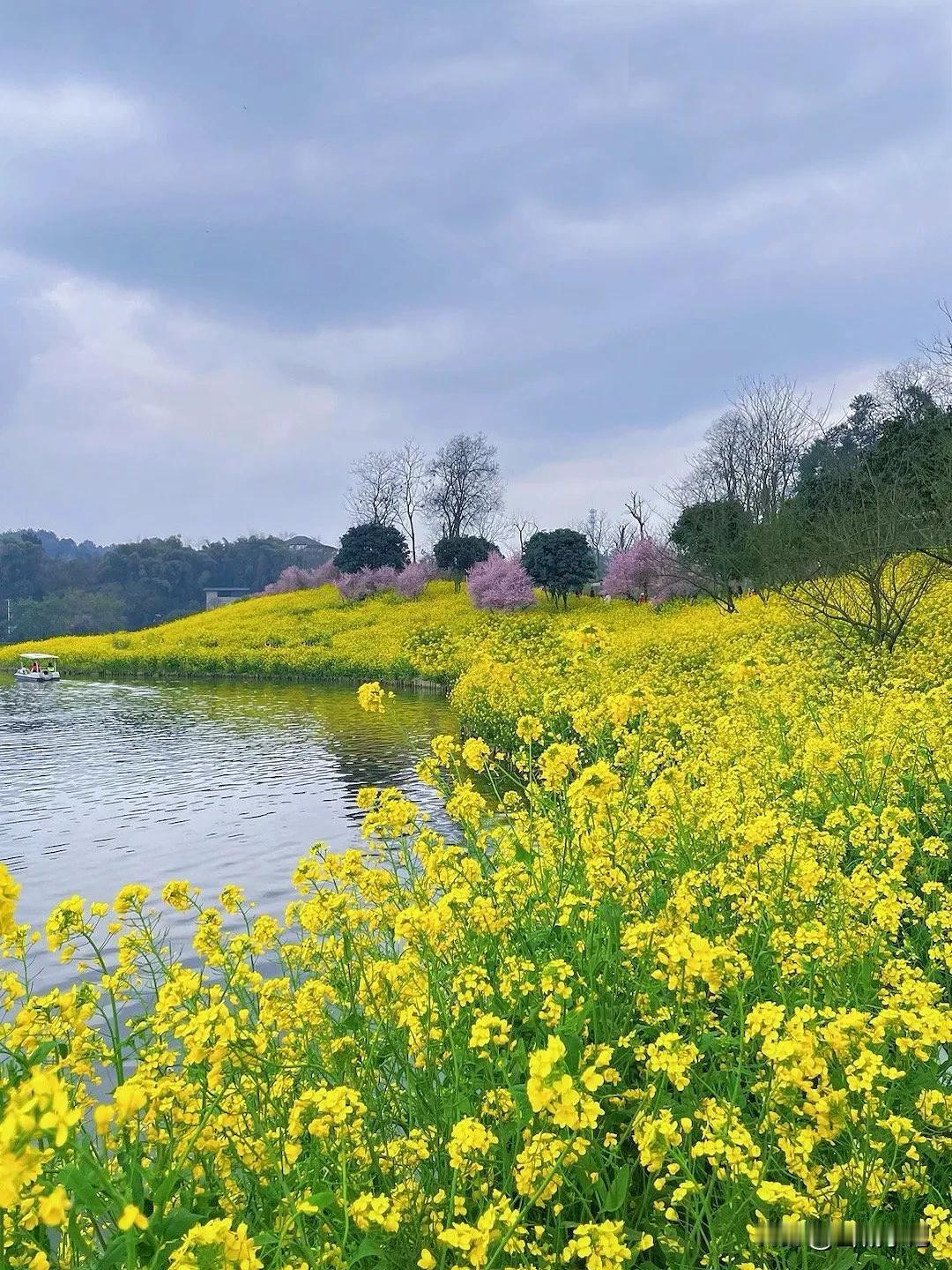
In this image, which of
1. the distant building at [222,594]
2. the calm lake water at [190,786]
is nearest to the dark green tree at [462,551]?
the calm lake water at [190,786]

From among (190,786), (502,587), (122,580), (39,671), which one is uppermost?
(122,580)

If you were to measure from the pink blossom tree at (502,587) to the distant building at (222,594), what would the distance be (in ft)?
147

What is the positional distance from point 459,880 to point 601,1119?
50.8 inches

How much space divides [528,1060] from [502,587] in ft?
135

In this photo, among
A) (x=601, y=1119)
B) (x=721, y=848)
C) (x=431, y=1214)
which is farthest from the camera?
(x=721, y=848)

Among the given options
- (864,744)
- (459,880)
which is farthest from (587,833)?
(864,744)

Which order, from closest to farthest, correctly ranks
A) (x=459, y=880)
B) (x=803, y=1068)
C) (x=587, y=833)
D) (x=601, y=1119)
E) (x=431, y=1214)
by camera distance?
(x=803, y=1068)
(x=431, y=1214)
(x=601, y=1119)
(x=459, y=880)
(x=587, y=833)

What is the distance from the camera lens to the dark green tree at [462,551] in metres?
51.2

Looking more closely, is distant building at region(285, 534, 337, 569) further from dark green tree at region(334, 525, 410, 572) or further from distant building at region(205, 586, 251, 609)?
dark green tree at region(334, 525, 410, 572)

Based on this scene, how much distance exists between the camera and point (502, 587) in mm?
43438

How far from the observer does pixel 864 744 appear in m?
7.71

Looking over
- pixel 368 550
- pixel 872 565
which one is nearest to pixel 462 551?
pixel 368 550

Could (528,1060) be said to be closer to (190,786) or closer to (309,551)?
(190,786)

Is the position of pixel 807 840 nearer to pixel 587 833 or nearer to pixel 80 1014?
pixel 587 833
